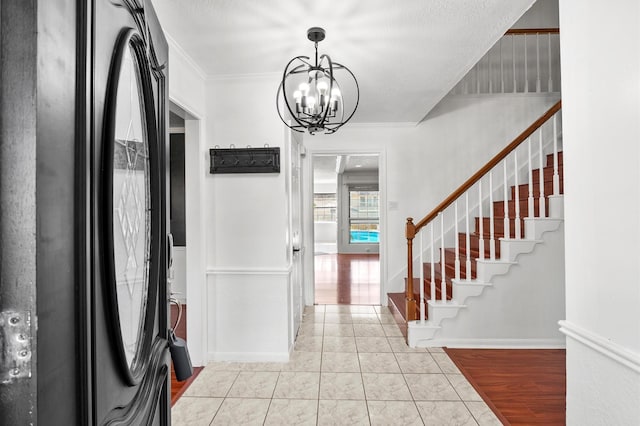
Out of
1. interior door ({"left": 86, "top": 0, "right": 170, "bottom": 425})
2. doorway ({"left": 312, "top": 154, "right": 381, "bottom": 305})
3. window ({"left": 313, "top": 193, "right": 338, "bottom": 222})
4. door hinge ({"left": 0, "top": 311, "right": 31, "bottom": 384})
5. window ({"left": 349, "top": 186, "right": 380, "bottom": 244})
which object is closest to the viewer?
door hinge ({"left": 0, "top": 311, "right": 31, "bottom": 384})

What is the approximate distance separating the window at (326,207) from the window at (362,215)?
5.17ft

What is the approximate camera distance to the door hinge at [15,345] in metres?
0.39

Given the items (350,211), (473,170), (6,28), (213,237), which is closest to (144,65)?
(6,28)

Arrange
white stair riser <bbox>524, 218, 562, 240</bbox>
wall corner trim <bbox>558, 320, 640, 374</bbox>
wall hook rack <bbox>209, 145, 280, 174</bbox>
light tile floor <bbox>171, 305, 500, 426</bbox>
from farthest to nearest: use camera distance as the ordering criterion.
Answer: white stair riser <bbox>524, 218, 562, 240</bbox> → wall hook rack <bbox>209, 145, 280, 174</bbox> → light tile floor <bbox>171, 305, 500, 426</bbox> → wall corner trim <bbox>558, 320, 640, 374</bbox>

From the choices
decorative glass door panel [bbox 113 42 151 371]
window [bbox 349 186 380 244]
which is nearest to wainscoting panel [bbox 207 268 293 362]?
decorative glass door panel [bbox 113 42 151 371]

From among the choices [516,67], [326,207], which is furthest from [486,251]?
[326,207]

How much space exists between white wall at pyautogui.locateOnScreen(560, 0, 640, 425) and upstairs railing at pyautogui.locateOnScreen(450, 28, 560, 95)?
331 centimetres

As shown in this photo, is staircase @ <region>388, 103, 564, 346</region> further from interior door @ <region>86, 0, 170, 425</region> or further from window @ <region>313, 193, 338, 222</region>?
window @ <region>313, 193, 338, 222</region>

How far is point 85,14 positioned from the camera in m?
0.52

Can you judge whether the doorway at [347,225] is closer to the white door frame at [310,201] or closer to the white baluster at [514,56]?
the white door frame at [310,201]

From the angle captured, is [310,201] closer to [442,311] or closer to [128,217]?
[442,311]

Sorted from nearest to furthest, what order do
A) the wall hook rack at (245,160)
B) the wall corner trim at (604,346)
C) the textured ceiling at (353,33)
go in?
the wall corner trim at (604,346) → the textured ceiling at (353,33) → the wall hook rack at (245,160)

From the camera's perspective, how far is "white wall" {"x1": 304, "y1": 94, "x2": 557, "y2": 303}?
14.9ft

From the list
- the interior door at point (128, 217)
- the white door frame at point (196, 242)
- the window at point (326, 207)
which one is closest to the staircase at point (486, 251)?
the white door frame at point (196, 242)
